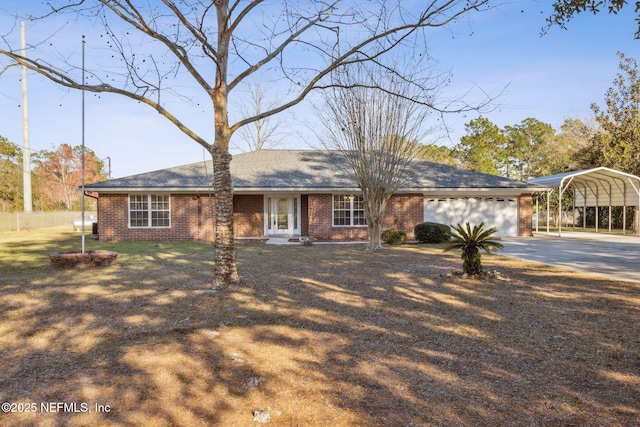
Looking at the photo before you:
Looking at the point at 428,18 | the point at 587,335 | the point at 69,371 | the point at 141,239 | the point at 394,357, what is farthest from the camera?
the point at 141,239

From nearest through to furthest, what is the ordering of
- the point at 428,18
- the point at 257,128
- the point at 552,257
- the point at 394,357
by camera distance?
the point at 394,357 → the point at 428,18 → the point at 552,257 → the point at 257,128

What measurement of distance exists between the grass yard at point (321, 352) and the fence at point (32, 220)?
73.4 feet

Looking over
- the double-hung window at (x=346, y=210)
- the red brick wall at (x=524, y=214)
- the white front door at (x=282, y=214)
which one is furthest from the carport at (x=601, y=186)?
the white front door at (x=282, y=214)

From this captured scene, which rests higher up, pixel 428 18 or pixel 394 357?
pixel 428 18

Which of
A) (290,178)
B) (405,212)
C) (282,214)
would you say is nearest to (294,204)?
(282,214)

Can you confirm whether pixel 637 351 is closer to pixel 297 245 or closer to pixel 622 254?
pixel 622 254

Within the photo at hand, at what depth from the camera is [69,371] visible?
404 cm

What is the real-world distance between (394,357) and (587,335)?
102 inches

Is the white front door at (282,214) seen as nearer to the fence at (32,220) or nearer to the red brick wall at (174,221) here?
the red brick wall at (174,221)

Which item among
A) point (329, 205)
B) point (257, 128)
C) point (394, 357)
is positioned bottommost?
point (394, 357)

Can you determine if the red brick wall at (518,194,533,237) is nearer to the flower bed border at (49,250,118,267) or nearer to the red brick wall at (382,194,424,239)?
the red brick wall at (382,194,424,239)

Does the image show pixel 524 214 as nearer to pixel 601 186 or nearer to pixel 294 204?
pixel 601 186

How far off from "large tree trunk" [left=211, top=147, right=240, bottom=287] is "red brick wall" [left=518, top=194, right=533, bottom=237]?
17434 millimetres

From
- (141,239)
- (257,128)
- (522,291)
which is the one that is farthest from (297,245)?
(257,128)
